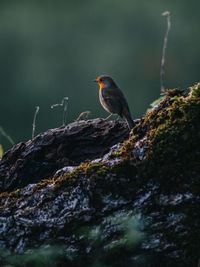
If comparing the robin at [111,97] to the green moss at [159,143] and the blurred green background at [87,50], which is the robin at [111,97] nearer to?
the green moss at [159,143]

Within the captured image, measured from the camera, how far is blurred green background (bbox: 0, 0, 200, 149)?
131 feet

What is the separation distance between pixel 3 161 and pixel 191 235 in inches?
73.0

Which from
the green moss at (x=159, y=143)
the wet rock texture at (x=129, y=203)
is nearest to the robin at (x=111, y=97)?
the green moss at (x=159, y=143)

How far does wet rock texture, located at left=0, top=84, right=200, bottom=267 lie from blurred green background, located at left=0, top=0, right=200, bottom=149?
27.9 m

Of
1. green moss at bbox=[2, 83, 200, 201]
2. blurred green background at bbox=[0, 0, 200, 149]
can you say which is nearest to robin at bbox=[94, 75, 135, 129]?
green moss at bbox=[2, 83, 200, 201]

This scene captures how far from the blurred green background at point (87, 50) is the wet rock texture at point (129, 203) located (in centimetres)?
2792

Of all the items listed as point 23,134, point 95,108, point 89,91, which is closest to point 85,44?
point 89,91

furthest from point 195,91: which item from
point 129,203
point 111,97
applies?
point 111,97

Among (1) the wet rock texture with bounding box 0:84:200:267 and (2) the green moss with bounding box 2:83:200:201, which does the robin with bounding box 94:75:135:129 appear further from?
(1) the wet rock texture with bounding box 0:84:200:267

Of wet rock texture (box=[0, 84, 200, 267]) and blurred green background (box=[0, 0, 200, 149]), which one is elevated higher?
blurred green background (box=[0, 0, 200, 149])

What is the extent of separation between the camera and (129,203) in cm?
775

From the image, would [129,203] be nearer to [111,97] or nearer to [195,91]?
[195,91]

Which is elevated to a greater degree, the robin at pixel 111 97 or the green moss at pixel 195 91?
the robin at pixel 111 97

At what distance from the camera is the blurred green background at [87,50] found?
3988 cm
